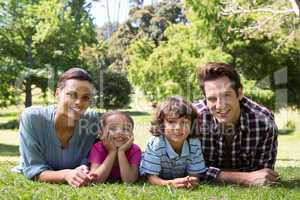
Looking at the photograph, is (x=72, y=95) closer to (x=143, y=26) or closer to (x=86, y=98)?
(x=86, y=98)

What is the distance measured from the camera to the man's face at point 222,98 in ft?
11.9

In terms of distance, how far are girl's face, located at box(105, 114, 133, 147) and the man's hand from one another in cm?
99

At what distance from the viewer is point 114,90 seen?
28.3 meters

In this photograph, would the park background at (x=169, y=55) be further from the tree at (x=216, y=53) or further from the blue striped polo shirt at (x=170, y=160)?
the blue striped polo shirt at (x=170, y=160)

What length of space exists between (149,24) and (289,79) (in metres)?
21.8

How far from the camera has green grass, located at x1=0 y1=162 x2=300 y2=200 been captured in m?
3.07

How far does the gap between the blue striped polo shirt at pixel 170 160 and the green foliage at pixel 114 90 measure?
23.6m

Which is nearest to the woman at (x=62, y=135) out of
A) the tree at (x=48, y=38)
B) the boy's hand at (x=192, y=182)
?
the boy's hand at (x=192, y=182)

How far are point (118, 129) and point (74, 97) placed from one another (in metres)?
0.43

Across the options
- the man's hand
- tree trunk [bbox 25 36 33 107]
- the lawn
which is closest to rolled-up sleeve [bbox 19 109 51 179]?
the lawn

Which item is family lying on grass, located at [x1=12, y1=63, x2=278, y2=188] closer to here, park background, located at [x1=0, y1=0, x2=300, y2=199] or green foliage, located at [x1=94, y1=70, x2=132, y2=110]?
park background, located at [x1=0, y1=0, x2=300, y2=199]

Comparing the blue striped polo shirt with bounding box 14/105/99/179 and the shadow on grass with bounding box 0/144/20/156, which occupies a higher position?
the blue striped polo shirt with bounding box 14/105/99/179

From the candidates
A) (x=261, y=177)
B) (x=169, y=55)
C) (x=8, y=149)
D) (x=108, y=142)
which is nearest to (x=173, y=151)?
(x=108, y=142)

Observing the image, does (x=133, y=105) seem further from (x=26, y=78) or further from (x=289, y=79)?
(x=289, y=79)
